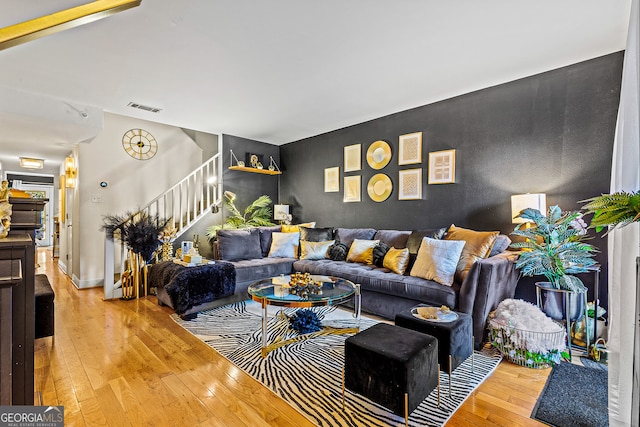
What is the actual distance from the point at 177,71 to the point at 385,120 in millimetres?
2834

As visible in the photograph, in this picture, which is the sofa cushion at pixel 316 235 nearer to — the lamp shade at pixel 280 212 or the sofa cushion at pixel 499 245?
the lamp shade at pixel 280 212

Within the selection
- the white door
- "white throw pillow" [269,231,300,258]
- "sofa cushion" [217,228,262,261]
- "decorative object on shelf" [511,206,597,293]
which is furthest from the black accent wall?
the white door

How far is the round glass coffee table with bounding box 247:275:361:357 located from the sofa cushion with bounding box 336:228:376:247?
1370mm

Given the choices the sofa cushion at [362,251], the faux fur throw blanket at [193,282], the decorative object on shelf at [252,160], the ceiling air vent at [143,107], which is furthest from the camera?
the decorative object on shelf at [252,160]

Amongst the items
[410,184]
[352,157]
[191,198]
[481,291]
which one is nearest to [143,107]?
[191,198]

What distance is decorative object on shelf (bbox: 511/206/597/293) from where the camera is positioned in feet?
7.83

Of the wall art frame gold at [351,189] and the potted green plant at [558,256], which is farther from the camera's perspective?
the wall art frame gold at [351,189]

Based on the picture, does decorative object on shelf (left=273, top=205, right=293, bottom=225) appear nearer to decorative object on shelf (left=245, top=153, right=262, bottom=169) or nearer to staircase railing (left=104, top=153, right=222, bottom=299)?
decorative object on shelf (left=245, top=153, right=262, bottom=169)

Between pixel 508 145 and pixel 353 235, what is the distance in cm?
219

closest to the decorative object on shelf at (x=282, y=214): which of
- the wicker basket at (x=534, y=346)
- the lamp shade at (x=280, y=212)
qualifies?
the lamp shade at (x=280, y=212)

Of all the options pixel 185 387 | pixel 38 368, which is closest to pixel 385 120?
pixel 185 387

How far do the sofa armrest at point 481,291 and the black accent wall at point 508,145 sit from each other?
85 cm

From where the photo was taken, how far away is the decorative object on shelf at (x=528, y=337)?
7.23ft

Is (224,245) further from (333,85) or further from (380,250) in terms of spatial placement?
(333,85)
